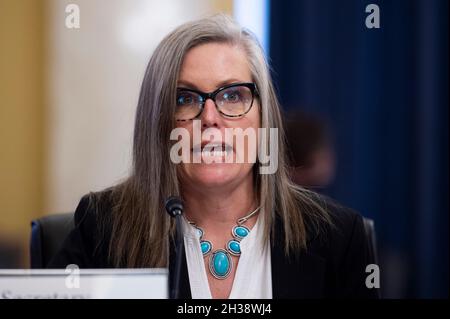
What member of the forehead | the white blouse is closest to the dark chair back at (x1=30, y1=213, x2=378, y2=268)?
the white blouse

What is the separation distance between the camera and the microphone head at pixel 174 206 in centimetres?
87

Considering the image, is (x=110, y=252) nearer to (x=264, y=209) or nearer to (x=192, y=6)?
(x=264, y=209)

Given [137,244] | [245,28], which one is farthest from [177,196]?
[245,28]

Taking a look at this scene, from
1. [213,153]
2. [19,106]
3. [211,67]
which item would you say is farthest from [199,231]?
[19,106]

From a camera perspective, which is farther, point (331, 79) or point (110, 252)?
point (331, 79)

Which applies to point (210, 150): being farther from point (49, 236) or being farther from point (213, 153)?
point (49, 236)

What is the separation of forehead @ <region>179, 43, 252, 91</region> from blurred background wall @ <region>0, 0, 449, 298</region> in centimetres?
8

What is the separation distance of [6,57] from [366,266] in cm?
73

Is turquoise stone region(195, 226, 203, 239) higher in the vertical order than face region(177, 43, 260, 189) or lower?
lower

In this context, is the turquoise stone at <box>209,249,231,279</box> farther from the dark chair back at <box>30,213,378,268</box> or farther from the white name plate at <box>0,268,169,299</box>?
Answer: the dark chair back at <box>30,213,378,268</box>

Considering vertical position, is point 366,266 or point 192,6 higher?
point 192,6

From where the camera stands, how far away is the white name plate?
88cm

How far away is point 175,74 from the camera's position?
0.93 m

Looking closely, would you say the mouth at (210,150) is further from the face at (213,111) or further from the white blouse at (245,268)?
the white blouse at (245,268)
